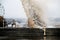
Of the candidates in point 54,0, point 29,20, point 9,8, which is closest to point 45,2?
point 54,0

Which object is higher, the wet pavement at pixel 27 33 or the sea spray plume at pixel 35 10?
the sea spray plume at pixel 35 10

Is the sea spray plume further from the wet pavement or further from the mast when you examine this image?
the wet pavement

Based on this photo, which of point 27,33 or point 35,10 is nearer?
point 27,33

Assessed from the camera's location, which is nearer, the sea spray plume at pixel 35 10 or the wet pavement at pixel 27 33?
the wet pavement at pixel 27 33

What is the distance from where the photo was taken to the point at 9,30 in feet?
24.1

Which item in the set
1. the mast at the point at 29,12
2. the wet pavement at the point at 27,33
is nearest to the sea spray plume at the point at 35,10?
the mast at the point at 29,12

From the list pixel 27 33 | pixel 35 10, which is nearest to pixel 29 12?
pixel 35 10

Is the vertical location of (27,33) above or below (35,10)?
below

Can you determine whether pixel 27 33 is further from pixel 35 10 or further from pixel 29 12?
pixel 35 10

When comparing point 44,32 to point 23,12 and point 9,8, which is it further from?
point 9,8

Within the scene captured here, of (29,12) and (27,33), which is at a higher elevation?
(29,12)

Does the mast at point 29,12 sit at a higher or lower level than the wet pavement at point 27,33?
higher

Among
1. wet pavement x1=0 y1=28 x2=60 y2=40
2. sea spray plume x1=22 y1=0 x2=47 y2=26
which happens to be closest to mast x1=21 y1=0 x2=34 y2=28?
sea spray plume x1=22 y1=0 x2=47 y2=26

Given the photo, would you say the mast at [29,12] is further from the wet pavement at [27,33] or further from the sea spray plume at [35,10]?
the wet pavement at [27,33]
